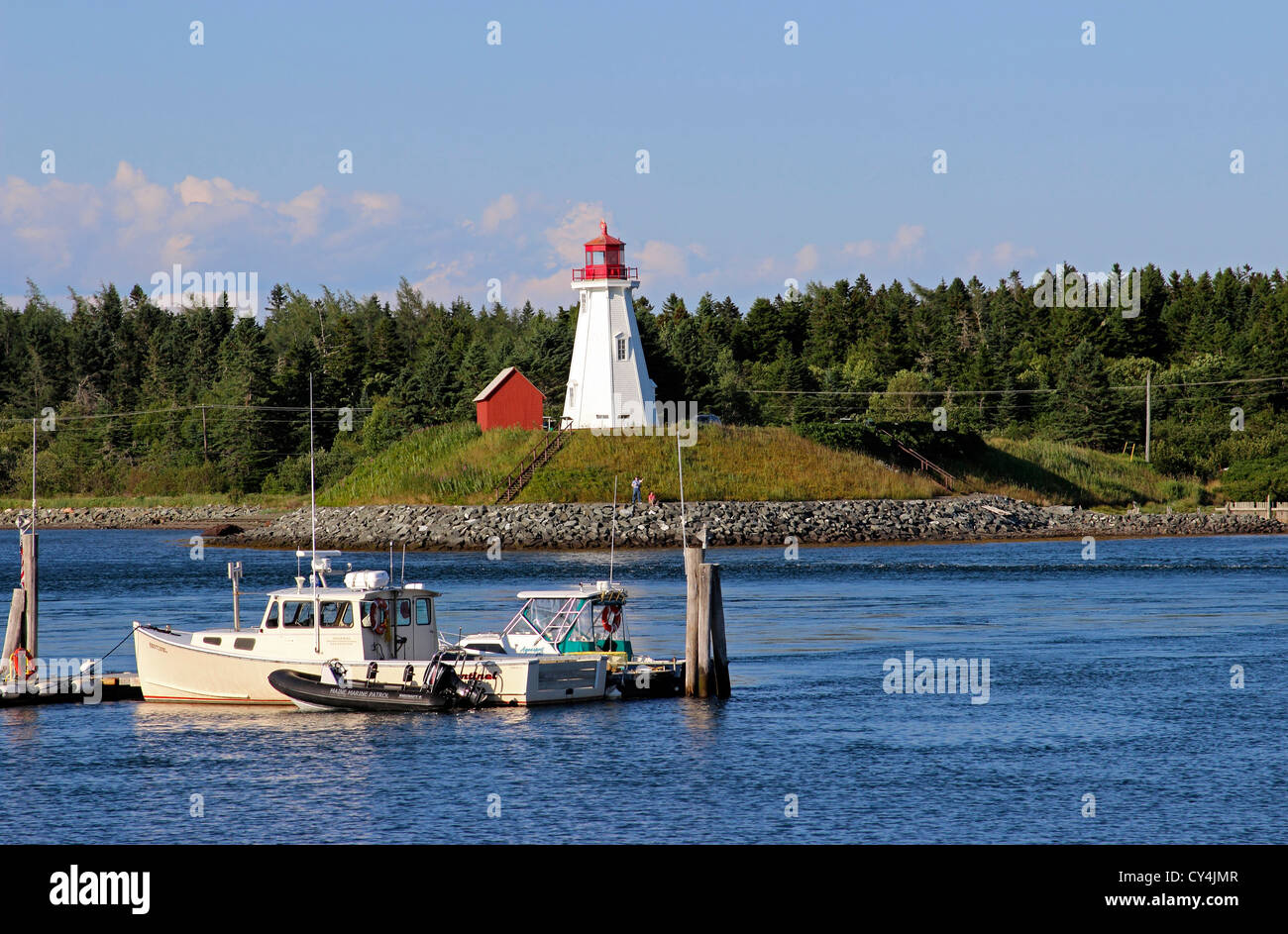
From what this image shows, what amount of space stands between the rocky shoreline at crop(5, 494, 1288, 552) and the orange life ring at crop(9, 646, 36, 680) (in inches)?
1831

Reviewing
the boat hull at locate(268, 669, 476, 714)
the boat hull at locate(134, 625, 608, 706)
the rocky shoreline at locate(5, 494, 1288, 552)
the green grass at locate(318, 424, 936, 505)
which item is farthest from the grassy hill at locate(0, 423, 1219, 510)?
the boat hull at locate(268, 669, 476, 714)

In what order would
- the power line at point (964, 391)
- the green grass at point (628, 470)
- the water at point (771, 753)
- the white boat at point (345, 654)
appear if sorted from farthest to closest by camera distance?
the power line at point (964, 391)
the green grass at point (628, 470)
the white boat at point (345, 654)
the water at point (771, 753)

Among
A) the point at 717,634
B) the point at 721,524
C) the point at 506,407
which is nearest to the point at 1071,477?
the point at 721,524

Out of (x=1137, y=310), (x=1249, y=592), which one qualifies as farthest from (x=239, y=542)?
(x=1137, y=310)

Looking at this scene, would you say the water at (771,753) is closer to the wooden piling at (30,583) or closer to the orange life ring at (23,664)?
the orange life ring at (23,664)

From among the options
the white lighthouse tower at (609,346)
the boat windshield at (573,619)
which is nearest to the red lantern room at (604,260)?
the white lighthouse tower at (609,346)

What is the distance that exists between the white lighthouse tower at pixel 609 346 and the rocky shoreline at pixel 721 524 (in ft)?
29.7

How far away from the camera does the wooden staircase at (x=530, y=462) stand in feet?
286

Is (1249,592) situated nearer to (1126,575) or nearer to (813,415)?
(1126,575)

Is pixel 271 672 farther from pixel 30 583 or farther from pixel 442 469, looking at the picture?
pixel 442 469

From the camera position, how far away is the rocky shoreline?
81.6 m

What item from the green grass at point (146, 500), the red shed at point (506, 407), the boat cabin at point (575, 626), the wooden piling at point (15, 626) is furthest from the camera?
the green grass at point (146, 500)

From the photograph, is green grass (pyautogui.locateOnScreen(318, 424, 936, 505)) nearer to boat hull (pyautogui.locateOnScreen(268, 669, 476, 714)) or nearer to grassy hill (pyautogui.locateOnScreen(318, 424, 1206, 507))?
grassy hill (pyautogui.locateOnScreen(318, 424, 1206, 507))

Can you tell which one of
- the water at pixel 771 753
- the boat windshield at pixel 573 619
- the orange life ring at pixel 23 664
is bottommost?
the water at pixel 771 753
